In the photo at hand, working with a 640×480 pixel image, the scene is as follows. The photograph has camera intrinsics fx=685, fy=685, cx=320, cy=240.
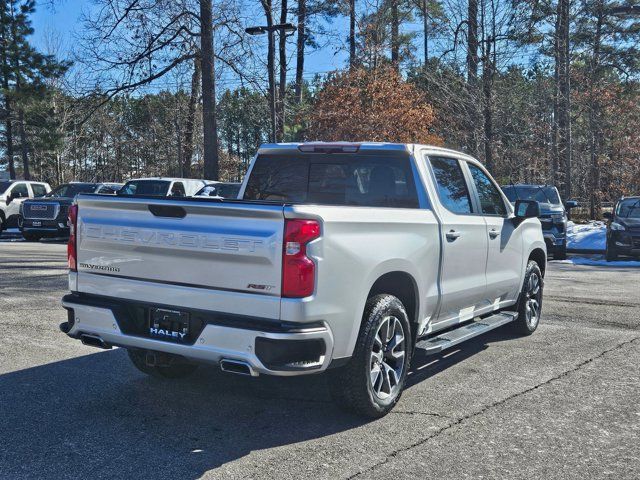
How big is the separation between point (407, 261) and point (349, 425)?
120 centimetres

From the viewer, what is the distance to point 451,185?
6035 mm

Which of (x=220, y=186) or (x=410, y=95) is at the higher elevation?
(x=410, y=95)

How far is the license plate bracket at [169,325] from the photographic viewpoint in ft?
A: 14.1

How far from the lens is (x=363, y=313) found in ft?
14.8

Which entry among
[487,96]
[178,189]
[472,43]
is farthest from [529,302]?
[487,96]

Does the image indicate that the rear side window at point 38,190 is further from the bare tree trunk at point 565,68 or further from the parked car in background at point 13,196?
the bare tree trunk at point 565,68

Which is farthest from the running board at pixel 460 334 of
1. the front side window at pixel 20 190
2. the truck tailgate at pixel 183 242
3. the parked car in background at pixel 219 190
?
the front side window at pixel 20 190

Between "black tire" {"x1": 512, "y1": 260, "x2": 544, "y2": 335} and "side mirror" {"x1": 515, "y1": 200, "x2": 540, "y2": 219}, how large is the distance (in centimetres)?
77

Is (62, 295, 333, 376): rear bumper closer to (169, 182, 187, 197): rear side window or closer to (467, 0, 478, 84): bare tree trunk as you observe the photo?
(169, 182, 187, 197): rear side window

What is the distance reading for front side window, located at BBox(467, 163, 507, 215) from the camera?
257 inches

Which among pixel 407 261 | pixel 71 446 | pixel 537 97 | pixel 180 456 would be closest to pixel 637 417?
pixel 407 261

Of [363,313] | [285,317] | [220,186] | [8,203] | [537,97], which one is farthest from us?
[537,97]

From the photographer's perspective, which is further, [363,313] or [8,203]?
[8,203]

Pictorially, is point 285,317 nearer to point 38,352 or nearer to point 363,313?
point 363,313
